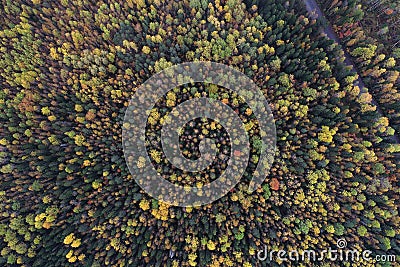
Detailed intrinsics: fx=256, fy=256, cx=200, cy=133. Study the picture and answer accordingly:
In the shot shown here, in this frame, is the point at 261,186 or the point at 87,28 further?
the point at 87,28

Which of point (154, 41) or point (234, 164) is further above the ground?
point (154, 41)

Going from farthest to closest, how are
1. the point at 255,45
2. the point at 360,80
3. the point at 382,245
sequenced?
the point at 360,80 → the point at 255,45 → the point at 382,245

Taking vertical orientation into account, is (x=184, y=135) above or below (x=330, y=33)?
below

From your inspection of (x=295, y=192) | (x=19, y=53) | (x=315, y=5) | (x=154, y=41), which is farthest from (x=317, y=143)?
(x=19, y=53)

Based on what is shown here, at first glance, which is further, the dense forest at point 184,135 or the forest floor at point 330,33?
the forest floor at point 330,33

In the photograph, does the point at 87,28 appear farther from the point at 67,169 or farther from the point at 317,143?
the point at 317,143

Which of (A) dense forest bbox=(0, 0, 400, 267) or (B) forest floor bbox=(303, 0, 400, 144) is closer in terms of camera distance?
(A) dense forest bbox=(0, 0, 400, 267)

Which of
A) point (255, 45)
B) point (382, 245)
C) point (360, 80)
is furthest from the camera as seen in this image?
point (360, 80)

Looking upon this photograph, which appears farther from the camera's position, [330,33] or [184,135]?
[330,33]
